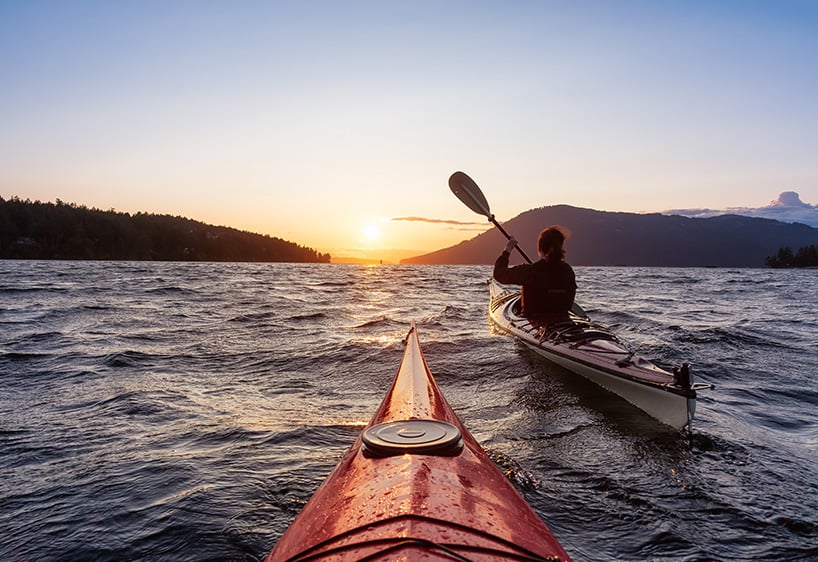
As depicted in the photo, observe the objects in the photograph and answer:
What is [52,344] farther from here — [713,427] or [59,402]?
[713,427]

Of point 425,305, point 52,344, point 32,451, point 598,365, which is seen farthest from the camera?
point 425,305

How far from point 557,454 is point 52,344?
9.64 m

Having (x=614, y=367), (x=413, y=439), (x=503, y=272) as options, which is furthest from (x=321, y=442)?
(x=503, y=272)

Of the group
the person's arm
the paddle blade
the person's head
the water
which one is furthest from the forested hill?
the person's head

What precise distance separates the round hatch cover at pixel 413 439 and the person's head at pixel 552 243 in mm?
4978

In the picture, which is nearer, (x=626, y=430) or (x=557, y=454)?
(x=557, y=454)

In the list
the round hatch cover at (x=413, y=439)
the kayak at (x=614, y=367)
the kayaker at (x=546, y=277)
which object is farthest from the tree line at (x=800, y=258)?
the round hatch cover at (x=413, y=439)

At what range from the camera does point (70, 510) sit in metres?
3.32

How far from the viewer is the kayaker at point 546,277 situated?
696 centimetres

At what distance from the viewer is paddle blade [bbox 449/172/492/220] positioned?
1105 centimetres

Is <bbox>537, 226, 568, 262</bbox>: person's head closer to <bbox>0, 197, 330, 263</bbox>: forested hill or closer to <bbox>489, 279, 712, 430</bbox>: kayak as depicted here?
<bbox>489, 279, 712, 430</bbox>: kayak

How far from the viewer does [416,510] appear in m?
1.66

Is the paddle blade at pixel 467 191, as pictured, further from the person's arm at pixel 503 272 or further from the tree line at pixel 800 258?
the tree line at pixel 800 258

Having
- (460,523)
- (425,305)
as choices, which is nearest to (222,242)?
(425,305)
